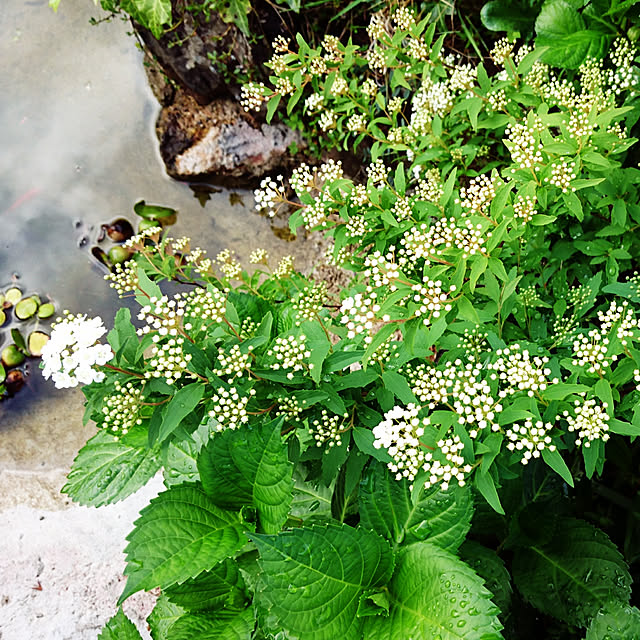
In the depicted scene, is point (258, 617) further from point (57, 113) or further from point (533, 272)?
point (57, 113)

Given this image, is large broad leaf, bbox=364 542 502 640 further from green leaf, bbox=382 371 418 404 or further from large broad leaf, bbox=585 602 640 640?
large broad leaf, bbox=585 602 640 640

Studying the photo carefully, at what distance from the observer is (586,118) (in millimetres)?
1569

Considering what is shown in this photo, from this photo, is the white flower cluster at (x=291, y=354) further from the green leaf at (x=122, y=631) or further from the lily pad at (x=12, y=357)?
the lily pad at (x=12, y=357)

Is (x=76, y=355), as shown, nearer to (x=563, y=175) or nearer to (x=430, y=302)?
(x=430, y=302)

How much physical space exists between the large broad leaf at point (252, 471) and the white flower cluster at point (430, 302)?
456 millimetres

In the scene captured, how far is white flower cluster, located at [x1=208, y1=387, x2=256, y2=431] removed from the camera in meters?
1.18

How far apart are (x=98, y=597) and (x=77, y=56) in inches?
150

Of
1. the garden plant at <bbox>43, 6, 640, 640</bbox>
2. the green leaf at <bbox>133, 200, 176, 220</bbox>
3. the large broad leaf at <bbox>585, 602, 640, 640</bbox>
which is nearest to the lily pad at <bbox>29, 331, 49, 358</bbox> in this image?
the green leaf at <bbox>133, 200, 176, 220</bbox>

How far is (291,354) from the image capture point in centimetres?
130

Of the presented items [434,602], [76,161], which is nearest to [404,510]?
[434,602]

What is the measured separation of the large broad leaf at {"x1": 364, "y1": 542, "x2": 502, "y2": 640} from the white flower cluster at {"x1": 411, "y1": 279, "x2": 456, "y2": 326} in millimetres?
629

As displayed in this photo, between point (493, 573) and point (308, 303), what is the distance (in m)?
1.13

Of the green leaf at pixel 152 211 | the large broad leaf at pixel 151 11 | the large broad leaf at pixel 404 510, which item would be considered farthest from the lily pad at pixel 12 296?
the large broad leaf at pixel 404 510

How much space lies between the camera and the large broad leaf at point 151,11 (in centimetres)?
282
